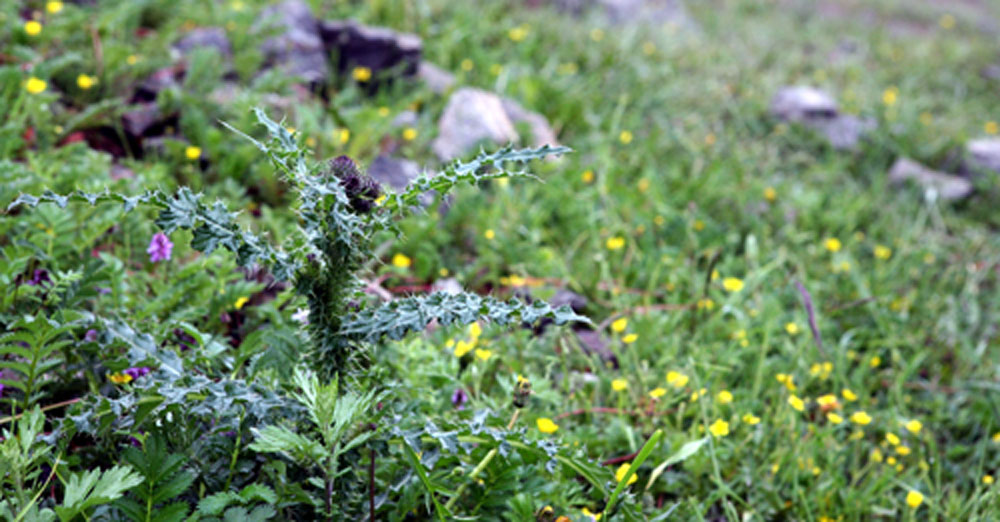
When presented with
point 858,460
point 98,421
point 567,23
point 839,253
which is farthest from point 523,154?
point 567,23

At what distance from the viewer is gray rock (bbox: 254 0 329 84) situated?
4078 mm

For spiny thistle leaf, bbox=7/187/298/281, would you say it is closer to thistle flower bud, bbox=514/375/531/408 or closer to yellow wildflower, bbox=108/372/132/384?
yellow wildflower, bbox=108/372/132/384

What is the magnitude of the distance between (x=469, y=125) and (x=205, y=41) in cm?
151

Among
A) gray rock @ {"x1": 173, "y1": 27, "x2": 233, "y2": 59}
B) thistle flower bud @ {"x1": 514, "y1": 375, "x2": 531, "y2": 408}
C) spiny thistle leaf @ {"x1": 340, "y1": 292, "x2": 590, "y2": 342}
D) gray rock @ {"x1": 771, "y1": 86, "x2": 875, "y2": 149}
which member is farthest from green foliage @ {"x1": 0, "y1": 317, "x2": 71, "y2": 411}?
gray rock @ {"x1": 771, "y1": 86, "x2": 875, "y2": 149}

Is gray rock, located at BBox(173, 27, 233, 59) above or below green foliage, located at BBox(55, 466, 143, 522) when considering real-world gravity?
below

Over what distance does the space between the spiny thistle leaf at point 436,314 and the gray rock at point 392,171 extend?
6.39 ft

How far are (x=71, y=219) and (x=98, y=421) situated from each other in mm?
1009

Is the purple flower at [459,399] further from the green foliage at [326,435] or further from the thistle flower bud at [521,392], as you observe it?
the green foliage at [326,435]

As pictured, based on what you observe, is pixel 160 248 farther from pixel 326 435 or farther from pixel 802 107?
pixel 802 107

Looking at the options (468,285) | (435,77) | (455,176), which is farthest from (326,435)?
(435,77)

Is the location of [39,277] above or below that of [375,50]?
above

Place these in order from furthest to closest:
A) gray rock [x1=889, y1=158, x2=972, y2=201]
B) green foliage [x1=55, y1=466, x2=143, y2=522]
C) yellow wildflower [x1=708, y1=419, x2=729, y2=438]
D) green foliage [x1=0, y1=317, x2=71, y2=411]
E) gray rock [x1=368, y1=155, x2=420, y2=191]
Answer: gray rock [x1=889, y1=158, x2=972, y2=201] < gray rock [x1=368, y1=155, x2=420, y2=191] < yellow wildflower [x1=708, y1=419, x2=729, y2=438] < green foliage [x1=0, y1=317, x2=71, y2=411] < green foliage [x1=55, y1=466, x2=143, y2=522]

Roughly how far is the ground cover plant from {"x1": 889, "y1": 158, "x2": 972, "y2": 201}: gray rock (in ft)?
0.15

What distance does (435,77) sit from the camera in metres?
4.56
